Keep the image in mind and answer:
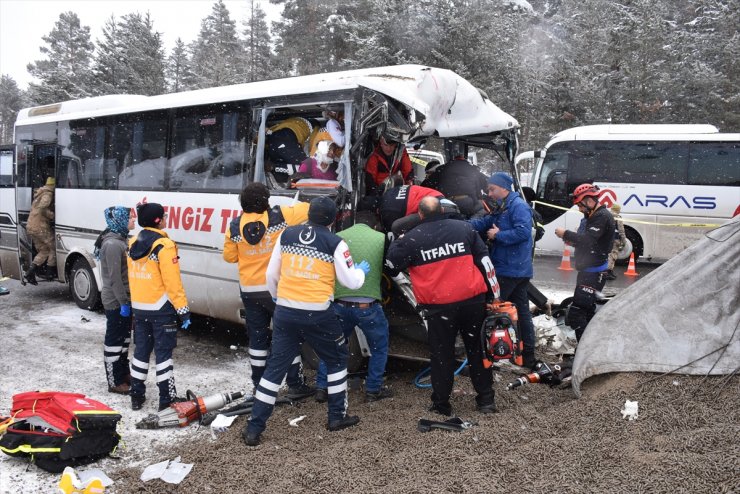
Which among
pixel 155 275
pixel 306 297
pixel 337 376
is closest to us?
pixel 306 297

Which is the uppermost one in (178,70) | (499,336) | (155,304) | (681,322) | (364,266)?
(178,70)

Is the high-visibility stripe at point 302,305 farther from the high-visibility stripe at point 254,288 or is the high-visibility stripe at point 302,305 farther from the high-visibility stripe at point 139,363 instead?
the high-visibility stripe at point 139,363

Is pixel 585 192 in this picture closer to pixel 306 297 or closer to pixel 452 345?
pixel 452 345

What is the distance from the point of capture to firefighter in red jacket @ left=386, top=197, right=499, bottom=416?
4.79 metres

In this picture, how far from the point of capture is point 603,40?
26609mm

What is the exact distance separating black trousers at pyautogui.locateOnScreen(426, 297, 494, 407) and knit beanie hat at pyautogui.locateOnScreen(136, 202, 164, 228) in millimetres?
2571

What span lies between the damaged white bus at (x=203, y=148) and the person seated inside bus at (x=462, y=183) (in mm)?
402

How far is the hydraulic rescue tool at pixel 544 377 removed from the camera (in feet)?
18.5

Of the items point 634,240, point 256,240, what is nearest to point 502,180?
point 256,240

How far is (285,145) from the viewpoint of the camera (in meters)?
6.50

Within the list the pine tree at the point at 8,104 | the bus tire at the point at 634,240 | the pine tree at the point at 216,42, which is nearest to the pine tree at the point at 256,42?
the pine tree at the point at 216,42

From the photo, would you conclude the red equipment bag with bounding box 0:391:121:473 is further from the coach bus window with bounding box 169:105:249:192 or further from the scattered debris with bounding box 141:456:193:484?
the coach bus window with bounding box 169:105:249:192

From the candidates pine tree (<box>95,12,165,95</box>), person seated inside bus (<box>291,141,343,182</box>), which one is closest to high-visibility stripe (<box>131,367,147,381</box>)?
person seated inside bus (<box>291,141,343,182</box>)

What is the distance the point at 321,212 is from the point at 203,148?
309 cm
